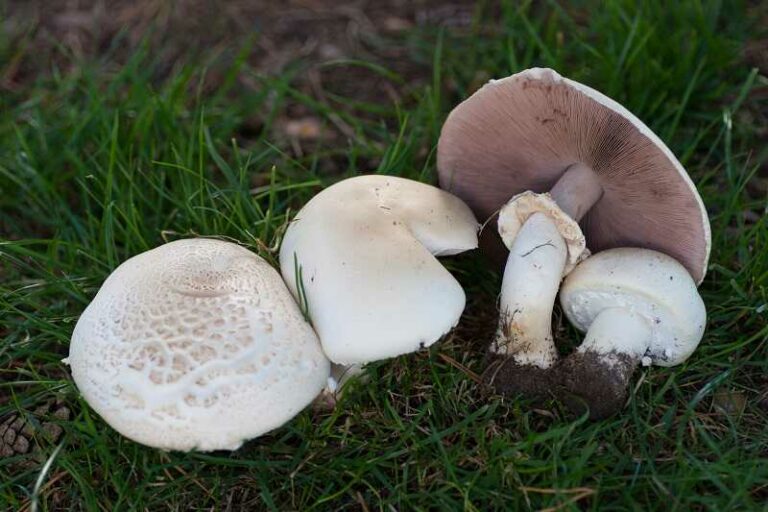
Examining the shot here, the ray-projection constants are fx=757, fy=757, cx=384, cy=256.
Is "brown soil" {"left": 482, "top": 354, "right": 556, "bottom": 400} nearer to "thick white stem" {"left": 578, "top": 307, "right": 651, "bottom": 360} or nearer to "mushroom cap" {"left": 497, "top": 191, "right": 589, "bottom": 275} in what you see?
"thick white stem" {"left": 578, "top": 307, "right": 651, "bottom": 360}

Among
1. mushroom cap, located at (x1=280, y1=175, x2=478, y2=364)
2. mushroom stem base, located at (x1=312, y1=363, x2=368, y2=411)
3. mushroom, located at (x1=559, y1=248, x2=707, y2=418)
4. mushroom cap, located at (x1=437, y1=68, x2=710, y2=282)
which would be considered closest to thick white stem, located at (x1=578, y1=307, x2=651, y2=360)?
mushroom, located at (x1=559, y1=248, x2=707, y2=418)

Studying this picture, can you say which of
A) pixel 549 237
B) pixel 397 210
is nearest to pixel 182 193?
pixel 397 210

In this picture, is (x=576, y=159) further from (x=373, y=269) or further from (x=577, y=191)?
(x=373, y=269)

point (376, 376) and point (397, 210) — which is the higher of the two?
point (397, 210)

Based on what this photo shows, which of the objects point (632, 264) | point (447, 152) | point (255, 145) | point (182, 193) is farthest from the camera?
point (255, 145)

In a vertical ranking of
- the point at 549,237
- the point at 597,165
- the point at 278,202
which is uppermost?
the point at 597,165

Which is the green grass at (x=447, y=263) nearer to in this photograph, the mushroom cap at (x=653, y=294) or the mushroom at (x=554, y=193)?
the mushroom cap at (x=653, y=294)

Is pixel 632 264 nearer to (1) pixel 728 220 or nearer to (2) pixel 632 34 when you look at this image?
(1) pixel 728 220
